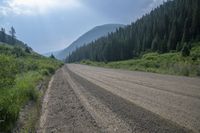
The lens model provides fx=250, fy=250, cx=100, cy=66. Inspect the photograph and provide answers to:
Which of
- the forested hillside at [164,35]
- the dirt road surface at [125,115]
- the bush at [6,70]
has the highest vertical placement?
the forested hillside at [164,35]

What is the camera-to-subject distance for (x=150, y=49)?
98.2 meters

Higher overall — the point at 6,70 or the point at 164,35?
the point at 164,35

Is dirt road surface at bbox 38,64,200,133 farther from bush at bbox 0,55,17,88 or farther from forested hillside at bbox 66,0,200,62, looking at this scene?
forested hillside at bbox 66,0,200,62

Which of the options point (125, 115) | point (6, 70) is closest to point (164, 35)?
point (6, 70)

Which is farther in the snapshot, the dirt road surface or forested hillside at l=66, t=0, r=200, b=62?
forested hillside at l=66, t=0, r=200, b=62

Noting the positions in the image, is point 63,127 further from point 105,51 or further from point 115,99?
point 105,51

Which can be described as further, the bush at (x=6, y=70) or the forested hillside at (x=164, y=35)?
the forested hillside at (x=164, y=35)

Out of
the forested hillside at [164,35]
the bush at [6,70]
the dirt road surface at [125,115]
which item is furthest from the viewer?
the forested hillside at [164,35]

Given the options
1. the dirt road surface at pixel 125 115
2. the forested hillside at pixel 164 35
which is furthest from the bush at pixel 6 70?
the forested hillside at pixel 164 35

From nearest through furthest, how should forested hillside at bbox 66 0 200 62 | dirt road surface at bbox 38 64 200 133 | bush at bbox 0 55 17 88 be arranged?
dirt road surface at bbox 38 64 200 133 → bush at bbox 0 55 17 88 → forested hillside at bbox 66 0 200 62

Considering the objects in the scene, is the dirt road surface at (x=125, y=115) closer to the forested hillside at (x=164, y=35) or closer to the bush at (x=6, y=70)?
the bush at (x=6, y=70)

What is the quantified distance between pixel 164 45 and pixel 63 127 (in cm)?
8435

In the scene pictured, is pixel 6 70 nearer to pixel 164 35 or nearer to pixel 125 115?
pixel 125 115

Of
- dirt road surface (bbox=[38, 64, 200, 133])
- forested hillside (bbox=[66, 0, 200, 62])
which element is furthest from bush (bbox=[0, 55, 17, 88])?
forested hillside (bbox=[66, 0, 200, 62])
